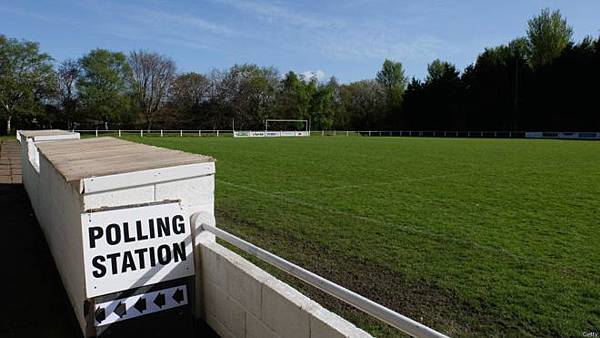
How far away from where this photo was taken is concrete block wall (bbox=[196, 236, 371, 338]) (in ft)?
7.55

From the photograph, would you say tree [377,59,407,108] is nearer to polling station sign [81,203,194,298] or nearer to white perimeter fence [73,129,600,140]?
white perimeter fence [73,129,600,140]

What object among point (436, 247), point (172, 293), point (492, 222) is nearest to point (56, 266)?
point (172, 293)

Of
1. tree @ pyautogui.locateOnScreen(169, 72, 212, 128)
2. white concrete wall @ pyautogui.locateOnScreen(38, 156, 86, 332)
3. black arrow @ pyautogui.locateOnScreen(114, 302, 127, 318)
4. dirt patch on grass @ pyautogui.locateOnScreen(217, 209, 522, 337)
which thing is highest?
tree @ pyautogui.locateOnScreen(169, 72, 212, 128)

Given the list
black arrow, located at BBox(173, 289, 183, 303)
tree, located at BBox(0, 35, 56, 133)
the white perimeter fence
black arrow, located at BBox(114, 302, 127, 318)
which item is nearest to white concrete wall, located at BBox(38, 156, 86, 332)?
black arrow, located at BBox(114, 302, 127, 318)

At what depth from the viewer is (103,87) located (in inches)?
2432

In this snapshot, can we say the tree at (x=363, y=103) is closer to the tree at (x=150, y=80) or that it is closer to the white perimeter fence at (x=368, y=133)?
the white perimeter fence at (x=368, y=133)

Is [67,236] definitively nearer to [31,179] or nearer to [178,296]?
[178,296]

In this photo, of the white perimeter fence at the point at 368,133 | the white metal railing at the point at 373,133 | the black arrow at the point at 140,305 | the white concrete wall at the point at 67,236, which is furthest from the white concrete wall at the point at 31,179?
the white metal railing at the point at 373,133

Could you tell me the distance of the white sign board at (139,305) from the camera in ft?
9.89

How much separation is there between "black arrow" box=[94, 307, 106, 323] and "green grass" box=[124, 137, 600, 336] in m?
1.77

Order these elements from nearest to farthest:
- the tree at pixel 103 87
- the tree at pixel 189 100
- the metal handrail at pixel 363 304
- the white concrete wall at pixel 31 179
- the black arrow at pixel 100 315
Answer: the metal handrail at pixel 363 304 → the black arrow at pixel 100 315 → the white concrete wall at pixel 31 179 → the tree at pixel 103 87 → the tree at pixel 189 100

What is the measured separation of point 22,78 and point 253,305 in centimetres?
6096

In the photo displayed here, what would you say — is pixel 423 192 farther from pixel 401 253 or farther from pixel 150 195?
pixel 150 195

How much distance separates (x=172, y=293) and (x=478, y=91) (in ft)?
220
